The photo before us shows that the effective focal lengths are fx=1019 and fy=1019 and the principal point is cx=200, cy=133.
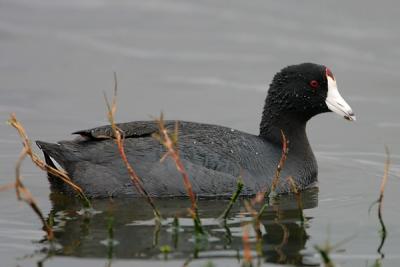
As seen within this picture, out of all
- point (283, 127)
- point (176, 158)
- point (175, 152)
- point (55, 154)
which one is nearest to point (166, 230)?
point (175, 152)

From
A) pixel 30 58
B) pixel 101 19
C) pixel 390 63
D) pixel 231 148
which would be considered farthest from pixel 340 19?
pixel 231 148

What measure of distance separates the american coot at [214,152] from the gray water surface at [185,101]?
0.68 feet

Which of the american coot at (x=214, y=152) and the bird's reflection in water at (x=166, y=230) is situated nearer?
the bird's reflection in water at (x=166, y=230)

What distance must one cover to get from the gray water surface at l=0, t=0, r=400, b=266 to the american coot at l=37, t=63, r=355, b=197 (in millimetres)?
207

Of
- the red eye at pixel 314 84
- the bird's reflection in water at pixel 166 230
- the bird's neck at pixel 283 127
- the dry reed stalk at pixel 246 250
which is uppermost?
the red eye at pixel 314 84

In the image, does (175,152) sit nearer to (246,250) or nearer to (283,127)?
(246,250)

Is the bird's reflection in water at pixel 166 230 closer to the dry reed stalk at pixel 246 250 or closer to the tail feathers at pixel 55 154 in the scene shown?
the tail feathers at pixel 55 154

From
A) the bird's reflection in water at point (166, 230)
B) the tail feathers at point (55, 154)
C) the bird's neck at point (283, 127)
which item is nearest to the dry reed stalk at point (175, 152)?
the bird's reflection in water at point (166, 230)

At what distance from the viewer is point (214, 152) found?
9352mm

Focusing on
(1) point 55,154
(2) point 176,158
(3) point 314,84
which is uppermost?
(3) point 314,84

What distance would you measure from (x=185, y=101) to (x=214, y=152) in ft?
11.5

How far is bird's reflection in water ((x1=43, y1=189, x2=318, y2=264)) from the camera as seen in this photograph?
7.55 m

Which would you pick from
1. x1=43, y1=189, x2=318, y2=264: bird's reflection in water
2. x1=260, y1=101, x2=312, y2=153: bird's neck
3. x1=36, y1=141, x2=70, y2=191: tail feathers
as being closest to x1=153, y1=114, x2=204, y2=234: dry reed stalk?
x1=43, y1=189, x2=318, y2=264: bird's reflection in water

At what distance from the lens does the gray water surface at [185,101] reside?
7867mm
